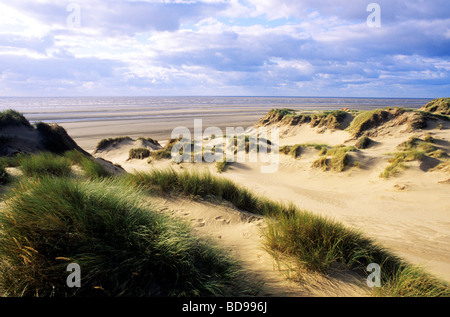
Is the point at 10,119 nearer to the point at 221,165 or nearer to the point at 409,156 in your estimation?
the point at 221,165

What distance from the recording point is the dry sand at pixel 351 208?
3699mm

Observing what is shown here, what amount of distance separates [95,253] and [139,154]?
14.3 meters

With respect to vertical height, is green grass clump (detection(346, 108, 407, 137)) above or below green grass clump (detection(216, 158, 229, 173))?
above

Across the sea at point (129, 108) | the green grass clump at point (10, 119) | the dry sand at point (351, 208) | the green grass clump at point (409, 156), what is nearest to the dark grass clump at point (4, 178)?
the dry sand at point (351, 208)

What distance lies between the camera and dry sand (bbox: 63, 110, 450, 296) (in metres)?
3.70

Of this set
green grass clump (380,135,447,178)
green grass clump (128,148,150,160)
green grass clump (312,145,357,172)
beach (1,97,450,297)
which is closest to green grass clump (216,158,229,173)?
beach (1,97,450,297)

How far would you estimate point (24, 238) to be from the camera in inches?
102

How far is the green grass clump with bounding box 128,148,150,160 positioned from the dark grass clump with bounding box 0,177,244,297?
1316 centimetres

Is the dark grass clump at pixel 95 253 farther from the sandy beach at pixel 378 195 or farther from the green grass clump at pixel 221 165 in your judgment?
the green grass clump at pixel 221 165

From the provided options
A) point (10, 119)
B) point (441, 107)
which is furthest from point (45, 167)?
point (441, 107)

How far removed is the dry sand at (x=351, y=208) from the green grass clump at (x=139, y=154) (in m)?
0.58

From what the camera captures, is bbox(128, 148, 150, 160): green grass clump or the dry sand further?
bbox(128, 148, 150, 160): green grass clump

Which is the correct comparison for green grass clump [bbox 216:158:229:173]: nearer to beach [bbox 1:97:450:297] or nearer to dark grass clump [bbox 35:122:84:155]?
beach [bbox 1:97:450:297]

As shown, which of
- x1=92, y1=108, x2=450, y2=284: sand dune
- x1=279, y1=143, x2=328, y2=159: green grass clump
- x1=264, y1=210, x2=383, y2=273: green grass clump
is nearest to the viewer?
x1=264, y1=210, x2=383, y2=273: green grass clump
